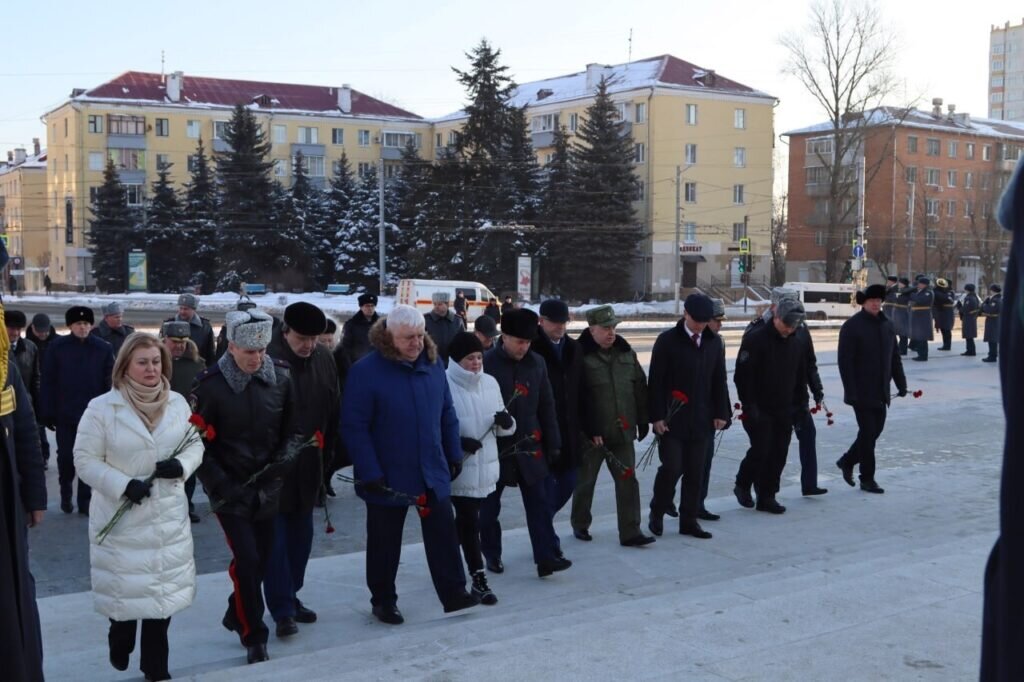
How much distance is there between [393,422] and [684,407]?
2897mm

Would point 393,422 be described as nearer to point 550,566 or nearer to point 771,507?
point 550,566

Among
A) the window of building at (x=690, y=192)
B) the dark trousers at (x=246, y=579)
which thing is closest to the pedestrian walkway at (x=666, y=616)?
the dark trousers at (x=246, y=579)

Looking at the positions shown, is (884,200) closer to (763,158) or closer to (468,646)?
(763,158)

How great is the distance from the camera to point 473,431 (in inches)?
274

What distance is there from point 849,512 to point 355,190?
62.1 metres

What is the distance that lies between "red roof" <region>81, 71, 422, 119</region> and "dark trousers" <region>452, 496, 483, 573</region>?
7980 centimetres

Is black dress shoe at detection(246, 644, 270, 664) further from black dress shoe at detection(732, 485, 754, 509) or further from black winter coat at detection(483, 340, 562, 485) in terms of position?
black dress shoe at detection(732, 485, 754, 509)

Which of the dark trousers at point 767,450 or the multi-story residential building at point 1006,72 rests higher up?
the multi-story residential building at point 1006,72

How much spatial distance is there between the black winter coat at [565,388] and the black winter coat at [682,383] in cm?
65

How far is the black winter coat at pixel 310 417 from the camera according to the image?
20.3 feet

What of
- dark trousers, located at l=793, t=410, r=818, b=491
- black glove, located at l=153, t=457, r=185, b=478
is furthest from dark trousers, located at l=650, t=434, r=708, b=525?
black glove, located at l=153, t=457, r=185, b=478

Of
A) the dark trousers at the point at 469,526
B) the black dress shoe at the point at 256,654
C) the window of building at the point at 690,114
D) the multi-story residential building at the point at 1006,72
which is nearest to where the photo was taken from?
the black dress shoe at the point at 256,654

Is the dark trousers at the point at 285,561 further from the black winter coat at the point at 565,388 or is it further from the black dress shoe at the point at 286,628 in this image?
the black winter coat at the point at 565,388

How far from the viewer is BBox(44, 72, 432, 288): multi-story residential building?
7950 cm
